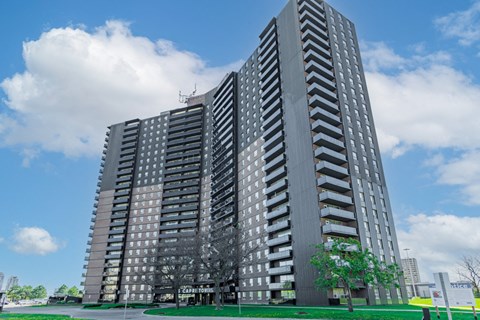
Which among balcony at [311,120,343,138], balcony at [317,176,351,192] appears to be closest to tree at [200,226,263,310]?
balcony at [317,176,351,192]

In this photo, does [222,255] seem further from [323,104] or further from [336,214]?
[323,104]

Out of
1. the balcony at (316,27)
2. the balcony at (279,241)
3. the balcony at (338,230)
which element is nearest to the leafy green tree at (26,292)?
the balcony at (279,241)

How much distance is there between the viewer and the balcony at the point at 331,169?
197 ft

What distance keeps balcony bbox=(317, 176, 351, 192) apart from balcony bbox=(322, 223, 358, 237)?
25.3 ft

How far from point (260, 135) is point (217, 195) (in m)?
27.4

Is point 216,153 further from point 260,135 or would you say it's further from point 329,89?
point 329,89

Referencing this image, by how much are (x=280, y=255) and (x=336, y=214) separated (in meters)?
14.5

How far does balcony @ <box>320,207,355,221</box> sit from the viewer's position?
56.2 meters

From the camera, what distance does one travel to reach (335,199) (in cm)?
5816

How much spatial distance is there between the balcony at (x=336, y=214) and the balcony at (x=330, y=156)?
10728mm

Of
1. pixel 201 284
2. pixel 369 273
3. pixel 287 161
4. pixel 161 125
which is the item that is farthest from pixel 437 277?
pixel 161 125

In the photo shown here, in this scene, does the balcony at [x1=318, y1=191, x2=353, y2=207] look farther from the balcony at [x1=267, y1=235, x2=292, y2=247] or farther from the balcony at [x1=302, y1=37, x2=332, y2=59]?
the balcony at [x1=302, y1=37, x2=332, y2=59]

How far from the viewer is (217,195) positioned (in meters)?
100

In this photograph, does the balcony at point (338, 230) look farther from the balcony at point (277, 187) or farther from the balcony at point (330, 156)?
the balcony at point (277, 187)
